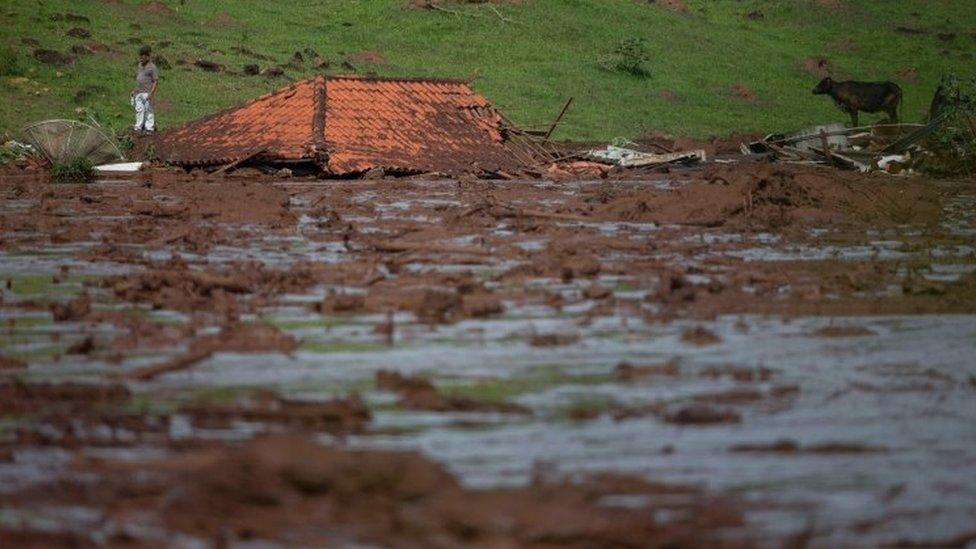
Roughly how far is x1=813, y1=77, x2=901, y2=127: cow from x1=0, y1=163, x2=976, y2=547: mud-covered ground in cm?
2307

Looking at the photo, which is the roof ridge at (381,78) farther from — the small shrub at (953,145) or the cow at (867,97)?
the cow at (867,97)

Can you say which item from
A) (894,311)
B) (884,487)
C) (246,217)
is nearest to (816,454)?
(884,487)

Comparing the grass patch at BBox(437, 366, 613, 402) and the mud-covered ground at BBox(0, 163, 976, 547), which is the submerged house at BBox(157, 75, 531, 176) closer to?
the mud-covered ground at BBox(0, 163, 976, 547)

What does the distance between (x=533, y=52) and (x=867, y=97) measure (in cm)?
922

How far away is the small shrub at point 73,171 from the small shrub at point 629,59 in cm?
2081

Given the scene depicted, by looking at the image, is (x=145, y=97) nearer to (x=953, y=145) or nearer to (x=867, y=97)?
(x=953, y=145)

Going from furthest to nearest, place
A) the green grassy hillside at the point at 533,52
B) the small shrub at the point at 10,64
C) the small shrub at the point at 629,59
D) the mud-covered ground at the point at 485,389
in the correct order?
the small shrub at the point at 629,59 → the green grassy hillside at the point at 533,52 → the small shrub at the point at 10,64 → the mud-covered ground at the point at 485,389

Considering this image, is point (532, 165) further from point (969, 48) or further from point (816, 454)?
point (969, 48)

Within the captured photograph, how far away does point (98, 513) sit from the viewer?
5.29 meters

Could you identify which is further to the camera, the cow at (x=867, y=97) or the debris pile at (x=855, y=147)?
the cow at (x=867, y=97)

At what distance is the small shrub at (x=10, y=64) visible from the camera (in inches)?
1284

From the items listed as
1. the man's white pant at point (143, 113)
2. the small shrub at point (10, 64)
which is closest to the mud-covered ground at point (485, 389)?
the man's white pant at point (143, 113)

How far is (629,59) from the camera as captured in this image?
138 ft

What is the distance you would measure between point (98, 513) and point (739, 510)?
2.06 m
